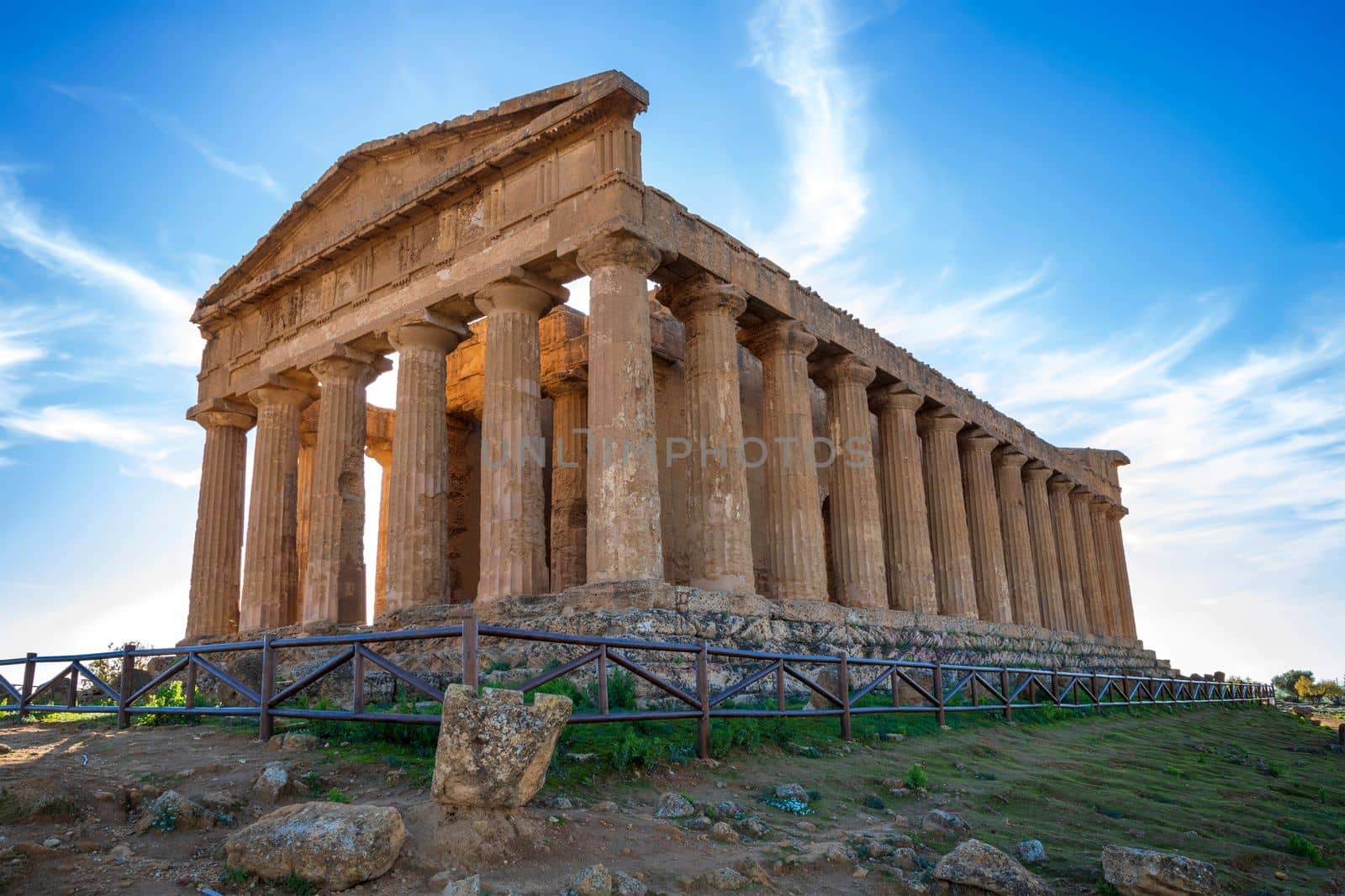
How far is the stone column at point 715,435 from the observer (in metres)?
15.4

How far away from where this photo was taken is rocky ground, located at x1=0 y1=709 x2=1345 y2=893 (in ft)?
17.7

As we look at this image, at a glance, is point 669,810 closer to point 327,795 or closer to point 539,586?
point 327,795

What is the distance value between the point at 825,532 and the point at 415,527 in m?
11.6

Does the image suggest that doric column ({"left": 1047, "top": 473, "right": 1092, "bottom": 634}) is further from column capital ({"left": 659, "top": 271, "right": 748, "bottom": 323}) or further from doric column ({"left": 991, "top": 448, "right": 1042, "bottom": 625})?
column capital ({"left": 659, "top": 271, "right": 748, "bottom": 323})

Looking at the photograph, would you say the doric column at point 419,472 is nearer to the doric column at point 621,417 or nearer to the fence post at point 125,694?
the doric column at point 621,417

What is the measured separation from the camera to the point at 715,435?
52.2ft

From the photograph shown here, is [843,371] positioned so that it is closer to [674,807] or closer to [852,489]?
[852,489]

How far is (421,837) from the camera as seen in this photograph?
5527 mm

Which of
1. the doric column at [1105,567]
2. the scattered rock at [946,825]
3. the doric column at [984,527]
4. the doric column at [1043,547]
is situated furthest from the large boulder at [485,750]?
the doric column at [1105,567]

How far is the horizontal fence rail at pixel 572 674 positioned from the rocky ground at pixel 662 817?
372 millimetres

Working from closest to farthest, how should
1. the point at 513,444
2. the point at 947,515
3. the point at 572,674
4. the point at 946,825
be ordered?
the point at 946,825 < the point at 572,674 < the point at 513,444 < the point at 947,515

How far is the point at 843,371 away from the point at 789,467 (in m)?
3.68

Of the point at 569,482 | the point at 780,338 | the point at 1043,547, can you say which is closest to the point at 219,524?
the point at 569,482

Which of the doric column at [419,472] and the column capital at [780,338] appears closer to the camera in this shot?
the doric column at [419,472]
